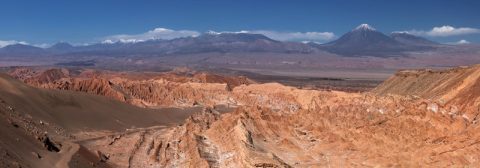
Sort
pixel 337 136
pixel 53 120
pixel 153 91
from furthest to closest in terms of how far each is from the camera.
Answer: pixel 153 91, pixel 53 120, pixel 337 136

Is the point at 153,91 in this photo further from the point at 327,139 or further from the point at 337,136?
the point at 337,136

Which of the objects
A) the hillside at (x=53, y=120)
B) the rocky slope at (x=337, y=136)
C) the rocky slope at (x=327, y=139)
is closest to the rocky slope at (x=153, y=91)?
the hillside at (x=53, y=120)

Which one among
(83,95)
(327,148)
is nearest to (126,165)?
(327,148)

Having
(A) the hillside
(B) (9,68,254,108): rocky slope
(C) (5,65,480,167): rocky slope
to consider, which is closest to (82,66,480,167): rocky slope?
(C) (5,65,480,167): rocky slope

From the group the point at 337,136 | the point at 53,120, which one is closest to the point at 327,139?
the point at 337,136

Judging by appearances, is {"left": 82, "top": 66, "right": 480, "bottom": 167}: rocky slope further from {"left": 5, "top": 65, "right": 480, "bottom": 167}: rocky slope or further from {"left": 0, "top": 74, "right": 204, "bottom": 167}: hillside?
{"left": 0, "top": 74, "right": 204, "bottom": 167}: hillside

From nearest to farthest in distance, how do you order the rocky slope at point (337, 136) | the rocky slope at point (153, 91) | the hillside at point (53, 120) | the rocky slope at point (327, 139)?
the hillside at point (53, 120), the rocky slope at point (327, 139), the rocky slope at point (337, 136), the rocky slope at point (153, 91)

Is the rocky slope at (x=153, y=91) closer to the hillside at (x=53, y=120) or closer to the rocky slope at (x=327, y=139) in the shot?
the hillside at (x=53, y=120)

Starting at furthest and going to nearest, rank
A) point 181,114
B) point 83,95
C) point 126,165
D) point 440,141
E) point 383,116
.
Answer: point 181,114 < point 83,95 < point 383,116 < point 126,165 < point 440,141

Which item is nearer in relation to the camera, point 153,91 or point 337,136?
point 337,136

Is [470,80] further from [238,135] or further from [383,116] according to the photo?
[238,135]

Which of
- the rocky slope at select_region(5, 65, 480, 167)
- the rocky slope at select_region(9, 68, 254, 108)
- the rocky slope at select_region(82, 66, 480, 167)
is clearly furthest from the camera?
the rocky slope at select_region(9, 68, 254, 108)
